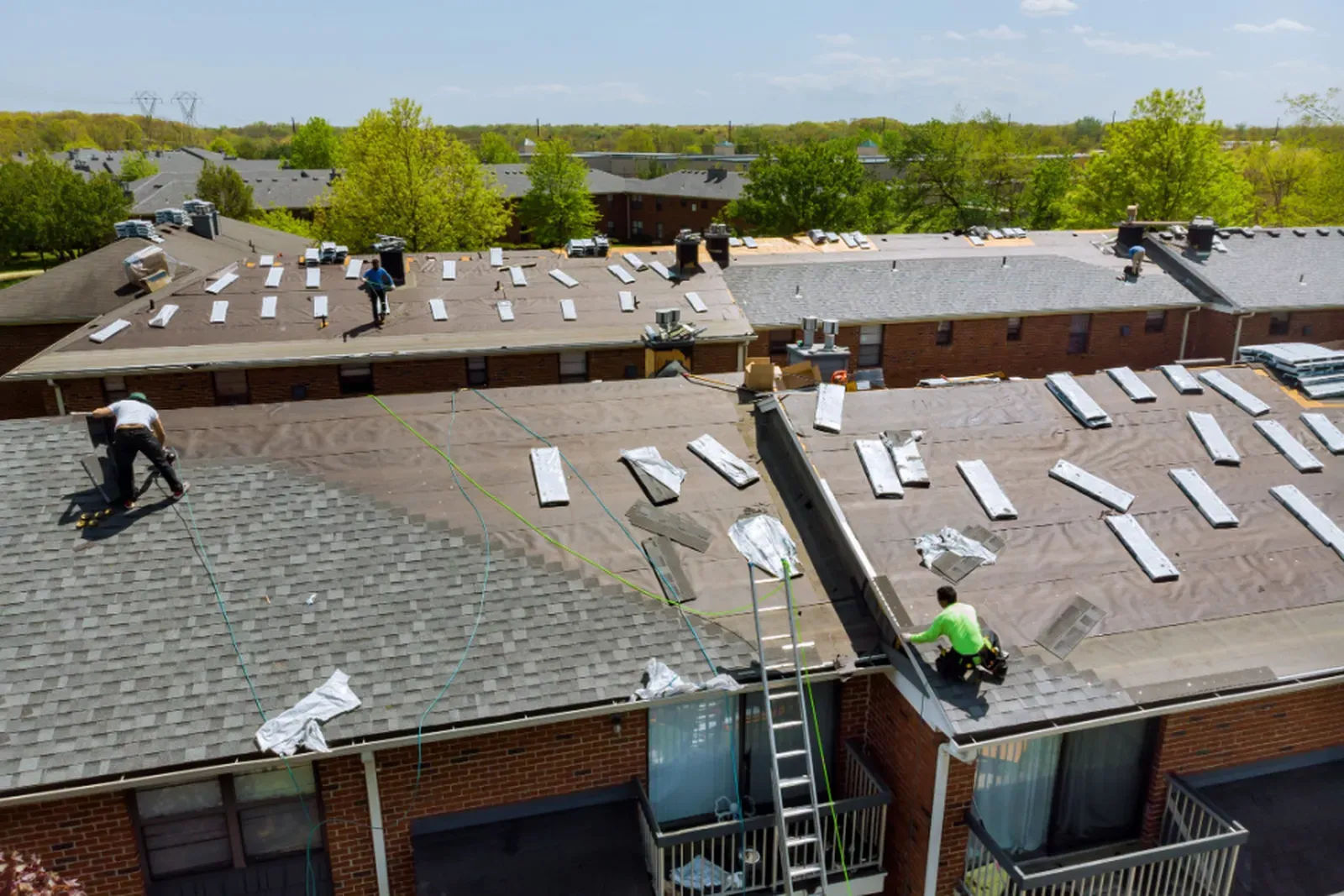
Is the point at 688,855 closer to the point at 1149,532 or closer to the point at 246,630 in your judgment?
the point at 246,630

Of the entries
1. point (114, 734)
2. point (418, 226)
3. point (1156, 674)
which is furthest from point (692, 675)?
point (418, 226)

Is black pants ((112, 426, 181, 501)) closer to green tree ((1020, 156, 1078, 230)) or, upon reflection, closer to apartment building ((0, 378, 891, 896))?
apartment building ((0, 378, 891, 896))

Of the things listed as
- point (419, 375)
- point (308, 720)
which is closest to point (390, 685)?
point (308, 720)

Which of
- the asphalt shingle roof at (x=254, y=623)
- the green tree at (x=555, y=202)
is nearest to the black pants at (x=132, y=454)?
the asphalt shingle roof at (x=254, y=623)

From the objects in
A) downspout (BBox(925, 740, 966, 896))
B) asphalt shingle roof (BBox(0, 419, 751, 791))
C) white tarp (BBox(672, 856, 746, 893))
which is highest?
asphalt shingle roof (BBox(0, 419, 751, 791))

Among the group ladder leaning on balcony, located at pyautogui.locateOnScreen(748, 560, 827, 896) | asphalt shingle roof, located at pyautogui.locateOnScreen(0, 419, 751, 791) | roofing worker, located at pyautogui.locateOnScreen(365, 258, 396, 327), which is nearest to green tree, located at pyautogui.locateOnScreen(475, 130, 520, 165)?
roofing worker, located at pyautogui.locateOnScreen(365, 258, 396, 327)

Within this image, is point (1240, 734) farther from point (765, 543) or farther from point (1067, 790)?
point (765, 543)
